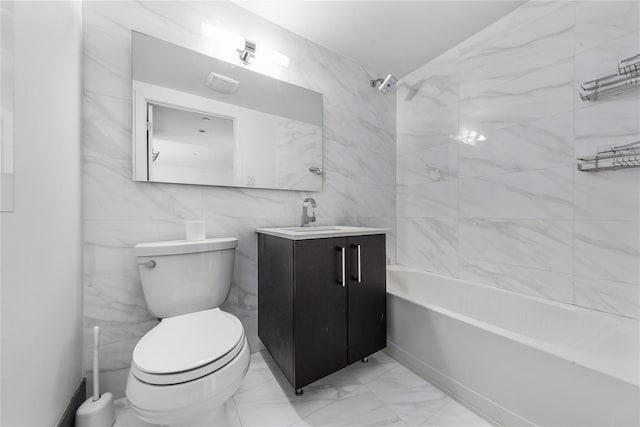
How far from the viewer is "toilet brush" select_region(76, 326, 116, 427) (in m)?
1.01

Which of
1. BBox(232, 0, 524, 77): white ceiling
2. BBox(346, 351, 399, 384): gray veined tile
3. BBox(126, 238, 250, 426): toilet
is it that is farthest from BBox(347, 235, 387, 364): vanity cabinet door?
BBox(232, 0, 524, 77): white ceiling

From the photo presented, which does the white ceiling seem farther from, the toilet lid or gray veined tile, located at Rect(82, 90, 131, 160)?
the toilet lid

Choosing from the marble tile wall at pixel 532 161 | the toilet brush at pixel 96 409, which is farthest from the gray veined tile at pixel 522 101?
the toilet brush at pixel 96 409

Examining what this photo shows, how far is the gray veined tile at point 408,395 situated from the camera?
120 cm

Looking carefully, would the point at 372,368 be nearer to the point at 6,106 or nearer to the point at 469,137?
the point at 469,137

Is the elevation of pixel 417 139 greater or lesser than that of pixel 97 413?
greater

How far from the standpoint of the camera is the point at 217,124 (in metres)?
1.50

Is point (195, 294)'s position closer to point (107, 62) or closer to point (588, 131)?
point (107, 62)

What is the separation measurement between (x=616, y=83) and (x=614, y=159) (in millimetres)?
361

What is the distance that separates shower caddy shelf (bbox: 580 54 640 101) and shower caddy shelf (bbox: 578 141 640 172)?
27cm

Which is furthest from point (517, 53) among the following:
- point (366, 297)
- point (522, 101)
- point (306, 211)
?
point (366, 297)

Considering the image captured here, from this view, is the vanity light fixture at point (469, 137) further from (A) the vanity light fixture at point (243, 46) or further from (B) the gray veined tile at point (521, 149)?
(A) the vanity light fixture at point (243, 46)

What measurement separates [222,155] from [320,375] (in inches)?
51.5

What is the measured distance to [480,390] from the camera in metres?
1.20
